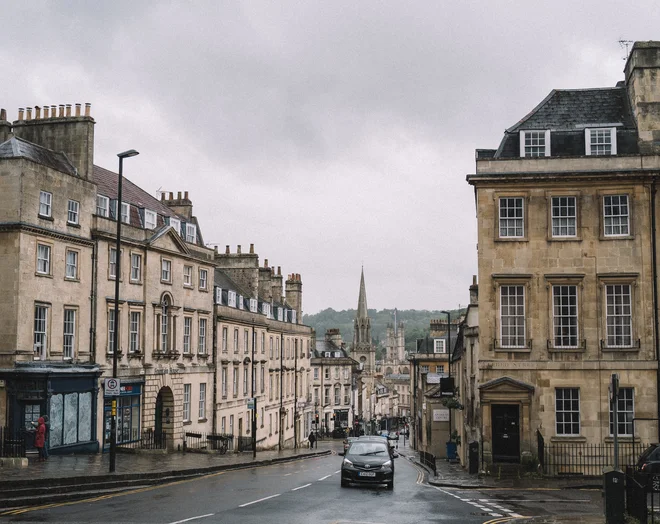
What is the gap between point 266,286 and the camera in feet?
230

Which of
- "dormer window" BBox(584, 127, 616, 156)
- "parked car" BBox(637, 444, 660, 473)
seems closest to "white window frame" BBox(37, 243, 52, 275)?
"dormer window" BBox(584, 127, 616, 156)

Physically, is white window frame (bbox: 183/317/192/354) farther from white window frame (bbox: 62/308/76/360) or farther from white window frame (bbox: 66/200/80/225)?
white window frame (bbox: 66/200/80/225)

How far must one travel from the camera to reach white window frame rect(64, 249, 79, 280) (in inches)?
1373

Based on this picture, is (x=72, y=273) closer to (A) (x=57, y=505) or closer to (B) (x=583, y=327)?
(A) (x=57, y=505)

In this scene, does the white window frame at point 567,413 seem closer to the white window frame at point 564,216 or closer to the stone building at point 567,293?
the stone building at point 567,293

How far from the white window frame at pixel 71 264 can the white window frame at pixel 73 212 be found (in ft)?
4.43

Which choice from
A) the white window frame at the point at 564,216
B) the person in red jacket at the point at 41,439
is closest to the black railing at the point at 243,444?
the person in red jacket at the point at 41,439

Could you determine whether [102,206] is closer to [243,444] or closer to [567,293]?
[567,293]

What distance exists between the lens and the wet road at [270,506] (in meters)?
17.3

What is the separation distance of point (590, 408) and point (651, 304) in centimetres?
471

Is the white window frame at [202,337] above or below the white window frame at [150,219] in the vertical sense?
below

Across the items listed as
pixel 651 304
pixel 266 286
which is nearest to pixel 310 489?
pixel 651 304

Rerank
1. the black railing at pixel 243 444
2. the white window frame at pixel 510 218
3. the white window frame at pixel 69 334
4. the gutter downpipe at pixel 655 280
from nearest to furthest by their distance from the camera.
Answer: the gutter downpipe at pixel 655 280
the white window frame at pixel 510 218
the white window frame at pixel 69 334
the black railing at pixel 243 444

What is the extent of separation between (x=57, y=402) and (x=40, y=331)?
10.1 ft
